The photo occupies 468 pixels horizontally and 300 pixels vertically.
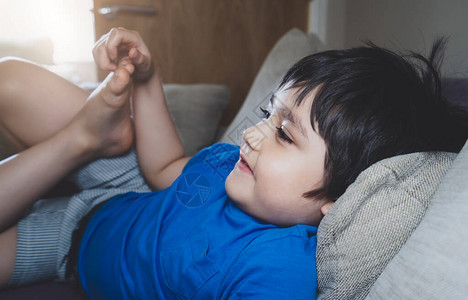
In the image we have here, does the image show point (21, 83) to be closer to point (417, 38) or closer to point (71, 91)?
point (71, 91)

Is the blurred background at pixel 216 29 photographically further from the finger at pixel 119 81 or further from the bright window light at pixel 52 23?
the finger at pixel 119 81

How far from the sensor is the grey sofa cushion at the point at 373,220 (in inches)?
18.4

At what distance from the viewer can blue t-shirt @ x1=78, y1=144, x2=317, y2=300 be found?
53 centimetres

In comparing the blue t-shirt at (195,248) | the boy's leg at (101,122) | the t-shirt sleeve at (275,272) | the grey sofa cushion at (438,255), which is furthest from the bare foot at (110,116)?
the grey sofa cushion at (438,255)

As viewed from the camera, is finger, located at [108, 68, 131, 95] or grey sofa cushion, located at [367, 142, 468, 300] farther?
finger, located at [108, 68, 131, 95]

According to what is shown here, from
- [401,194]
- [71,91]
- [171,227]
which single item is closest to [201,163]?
[171,227]

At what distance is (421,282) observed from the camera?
15.0 inches

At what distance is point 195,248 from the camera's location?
0.60 meters

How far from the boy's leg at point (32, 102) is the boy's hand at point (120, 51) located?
0.17 m

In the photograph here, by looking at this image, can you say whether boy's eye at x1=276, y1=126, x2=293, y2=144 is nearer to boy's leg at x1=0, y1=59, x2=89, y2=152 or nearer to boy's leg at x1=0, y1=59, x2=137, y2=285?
boy's leg at x1=0, y1=59, x2=137, y2=285

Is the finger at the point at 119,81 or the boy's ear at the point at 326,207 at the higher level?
the finger at the point at 119,81

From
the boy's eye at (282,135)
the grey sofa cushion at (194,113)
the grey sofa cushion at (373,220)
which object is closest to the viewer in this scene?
the grey sofa cushion at (373,220)

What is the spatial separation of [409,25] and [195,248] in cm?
102

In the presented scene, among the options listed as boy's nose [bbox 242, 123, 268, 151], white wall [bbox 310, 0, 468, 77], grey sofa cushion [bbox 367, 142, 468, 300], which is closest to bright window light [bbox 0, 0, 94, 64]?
boy's nose [bbox 242, 123, 268, 151]
